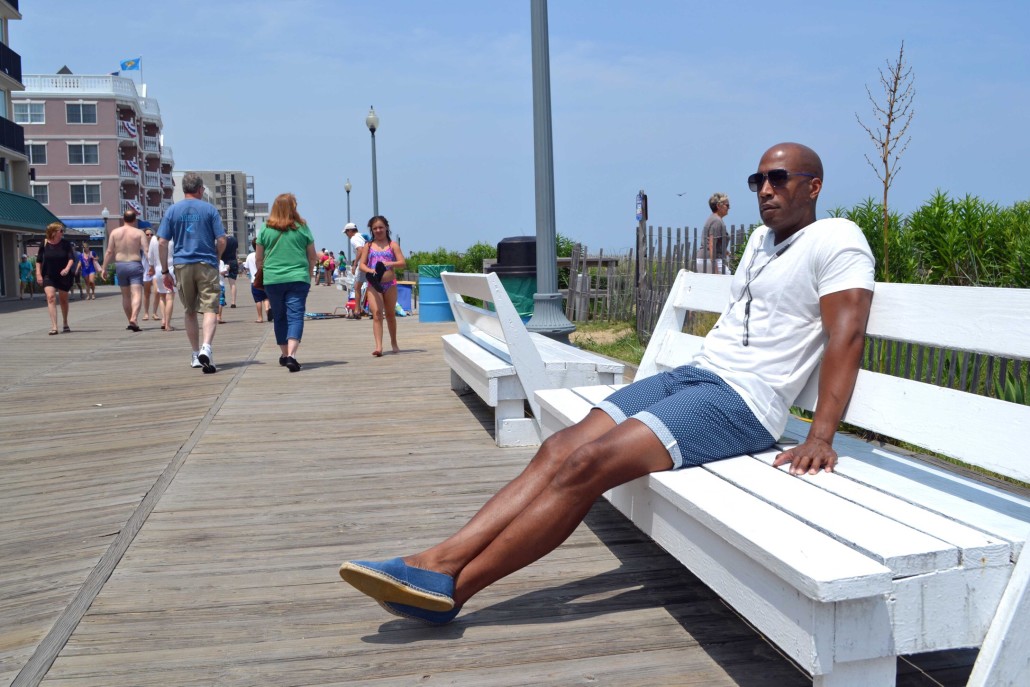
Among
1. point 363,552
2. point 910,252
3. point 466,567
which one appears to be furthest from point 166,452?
point 910,252

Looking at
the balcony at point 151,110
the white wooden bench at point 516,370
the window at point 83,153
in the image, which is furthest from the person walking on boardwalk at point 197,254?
the balcony at point 151,110

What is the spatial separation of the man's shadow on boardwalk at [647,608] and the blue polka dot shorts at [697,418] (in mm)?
532

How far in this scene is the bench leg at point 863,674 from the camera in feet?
7.60

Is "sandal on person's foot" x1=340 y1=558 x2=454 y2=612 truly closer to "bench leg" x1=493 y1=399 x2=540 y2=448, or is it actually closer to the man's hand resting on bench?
the man's hand resting on bench

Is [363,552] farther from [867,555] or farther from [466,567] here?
[867,555]

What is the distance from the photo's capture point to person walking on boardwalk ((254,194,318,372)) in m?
9.80

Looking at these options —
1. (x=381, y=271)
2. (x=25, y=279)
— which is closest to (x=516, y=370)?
(x=381, y=271)

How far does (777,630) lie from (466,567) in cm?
106

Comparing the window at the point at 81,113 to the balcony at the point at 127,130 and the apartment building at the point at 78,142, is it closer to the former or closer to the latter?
the apartment building at the point at 78,142

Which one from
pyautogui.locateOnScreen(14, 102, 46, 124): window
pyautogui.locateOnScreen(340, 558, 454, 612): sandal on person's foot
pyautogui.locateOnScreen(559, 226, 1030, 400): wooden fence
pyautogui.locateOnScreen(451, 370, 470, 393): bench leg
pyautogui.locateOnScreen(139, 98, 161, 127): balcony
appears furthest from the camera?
pyautogui.locateOnScreen(139, 98, 161, 127): balcony

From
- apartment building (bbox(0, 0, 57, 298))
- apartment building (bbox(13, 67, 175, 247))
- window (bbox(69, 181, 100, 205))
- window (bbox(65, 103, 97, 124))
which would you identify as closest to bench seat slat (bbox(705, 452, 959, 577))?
apartment building (bbox(0, 0, 57, 298))

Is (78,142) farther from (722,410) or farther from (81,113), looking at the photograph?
(722,410)

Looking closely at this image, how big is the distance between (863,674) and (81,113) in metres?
82.2

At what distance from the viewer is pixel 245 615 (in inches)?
132
